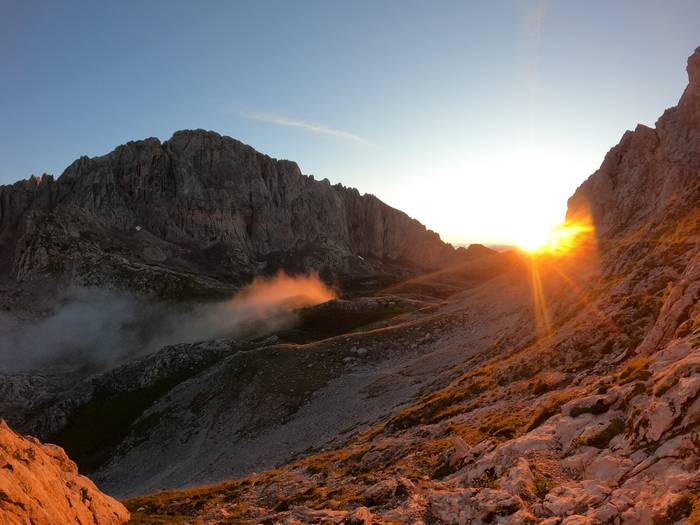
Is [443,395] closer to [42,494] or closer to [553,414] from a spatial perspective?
[553,414]

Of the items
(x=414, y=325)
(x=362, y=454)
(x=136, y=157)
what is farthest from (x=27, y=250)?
(x=362, y=454)

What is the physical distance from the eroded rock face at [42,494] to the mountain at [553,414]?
4.56 m

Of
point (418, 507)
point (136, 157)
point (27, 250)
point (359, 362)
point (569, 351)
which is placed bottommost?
point (359, 362)

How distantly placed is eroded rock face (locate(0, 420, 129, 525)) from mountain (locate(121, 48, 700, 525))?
4563 mm

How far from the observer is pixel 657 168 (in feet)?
210

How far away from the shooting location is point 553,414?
69.2 feet

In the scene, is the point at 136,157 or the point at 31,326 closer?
the point at 31,326

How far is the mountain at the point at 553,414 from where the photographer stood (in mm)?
13836

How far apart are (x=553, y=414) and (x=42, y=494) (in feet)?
67.7

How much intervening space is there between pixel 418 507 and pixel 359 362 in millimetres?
49163

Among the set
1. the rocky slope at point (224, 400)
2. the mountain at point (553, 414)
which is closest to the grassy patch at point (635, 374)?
the mountain at point (553, 414)

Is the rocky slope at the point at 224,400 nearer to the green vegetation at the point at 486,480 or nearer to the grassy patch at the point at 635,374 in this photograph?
the green vegetation at the point at 486,480

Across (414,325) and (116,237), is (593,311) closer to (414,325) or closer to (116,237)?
(414,325)

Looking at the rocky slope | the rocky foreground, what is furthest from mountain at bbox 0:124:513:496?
the rocky foreground
